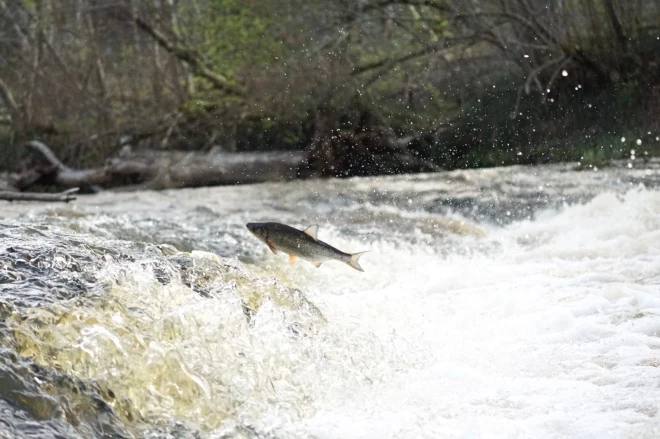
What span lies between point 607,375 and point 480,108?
29.2 ft

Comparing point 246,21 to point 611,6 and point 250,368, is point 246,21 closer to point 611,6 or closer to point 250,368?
point 611,6

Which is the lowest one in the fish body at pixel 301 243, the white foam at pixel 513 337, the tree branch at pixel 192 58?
the white foam at pixel 513 337

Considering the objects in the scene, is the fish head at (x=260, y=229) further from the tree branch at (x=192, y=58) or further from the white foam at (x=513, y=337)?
the tree branch at (x=192, y=58)

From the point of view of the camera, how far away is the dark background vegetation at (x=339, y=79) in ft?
38.8

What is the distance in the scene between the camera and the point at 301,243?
4.62 metres

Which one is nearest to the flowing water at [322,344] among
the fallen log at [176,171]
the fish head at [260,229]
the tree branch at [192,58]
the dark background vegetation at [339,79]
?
the fish head at [260,229]

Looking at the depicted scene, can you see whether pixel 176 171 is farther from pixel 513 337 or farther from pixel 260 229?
pixel 513 337

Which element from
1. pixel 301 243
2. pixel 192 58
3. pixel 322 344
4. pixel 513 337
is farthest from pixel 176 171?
pixel 322 344

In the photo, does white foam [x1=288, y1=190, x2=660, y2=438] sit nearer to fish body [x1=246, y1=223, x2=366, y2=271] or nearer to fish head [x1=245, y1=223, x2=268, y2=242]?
fish body [x1=246, y1=223, x2=366, y2=271]

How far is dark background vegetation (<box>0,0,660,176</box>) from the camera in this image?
38.8 feet

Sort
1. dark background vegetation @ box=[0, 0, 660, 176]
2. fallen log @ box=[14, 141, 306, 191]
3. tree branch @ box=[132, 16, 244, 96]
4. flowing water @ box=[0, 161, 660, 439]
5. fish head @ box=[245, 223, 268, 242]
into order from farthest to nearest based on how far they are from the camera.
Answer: tree branch @ box=[132, 16, 244, 96], dark background vegetation @ box=[0, 0, 660, 176], fallen log @ box=[14, 141, 306, 191], fish head @ box=[245, 223, 268, 242], flowing water @ box=[0, 161, 660, 439]

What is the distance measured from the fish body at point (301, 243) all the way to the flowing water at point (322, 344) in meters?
0.24

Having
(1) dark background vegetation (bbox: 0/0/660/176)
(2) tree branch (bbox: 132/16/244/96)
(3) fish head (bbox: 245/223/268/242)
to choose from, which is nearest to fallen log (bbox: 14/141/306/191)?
(1) dark background vegetation (bbox: 0/0/660/176)

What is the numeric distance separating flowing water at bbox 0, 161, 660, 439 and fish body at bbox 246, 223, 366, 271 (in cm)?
24
